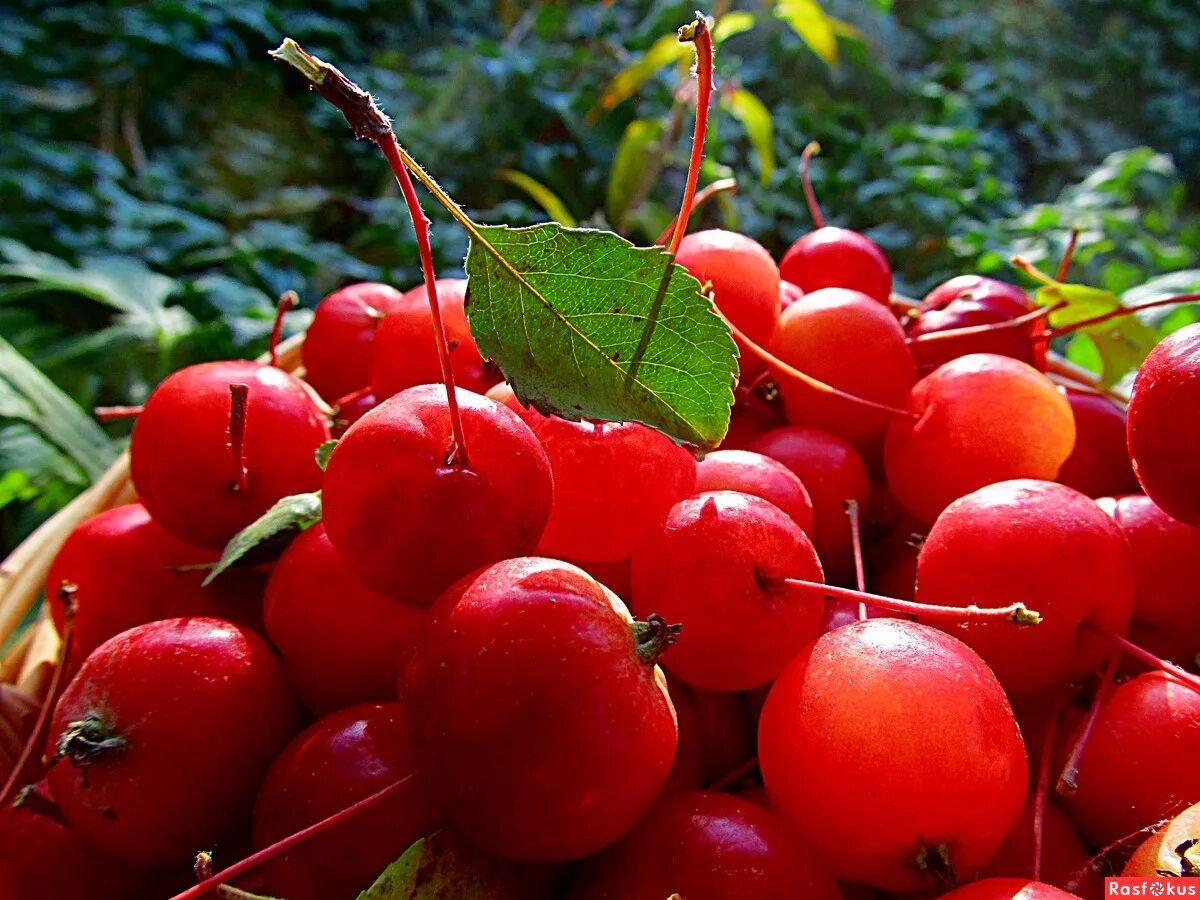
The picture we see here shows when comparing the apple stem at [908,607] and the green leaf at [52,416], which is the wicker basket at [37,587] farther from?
the apple stem at [908,607]

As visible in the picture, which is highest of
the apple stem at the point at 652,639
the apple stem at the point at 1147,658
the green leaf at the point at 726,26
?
the green leaf at the point at 726,26

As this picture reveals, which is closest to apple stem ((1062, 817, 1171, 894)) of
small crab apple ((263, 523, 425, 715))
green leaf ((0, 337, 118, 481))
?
small crab apple ((263, 523, 425, 715))

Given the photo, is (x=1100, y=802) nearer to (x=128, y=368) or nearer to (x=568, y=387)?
(x=568, y=387)

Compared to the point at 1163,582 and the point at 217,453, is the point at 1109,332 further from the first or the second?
the point at 217,453

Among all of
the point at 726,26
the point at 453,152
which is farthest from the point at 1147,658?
the point at 453,152

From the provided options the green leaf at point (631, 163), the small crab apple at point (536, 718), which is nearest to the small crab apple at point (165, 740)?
the small crab apple at point (536, 718)

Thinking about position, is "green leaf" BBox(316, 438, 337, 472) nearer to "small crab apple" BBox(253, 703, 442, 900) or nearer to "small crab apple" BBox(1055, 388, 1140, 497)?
"small crab apple" BBox(253, 703, 442, 900)

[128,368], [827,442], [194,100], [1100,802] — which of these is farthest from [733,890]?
[194,100]
